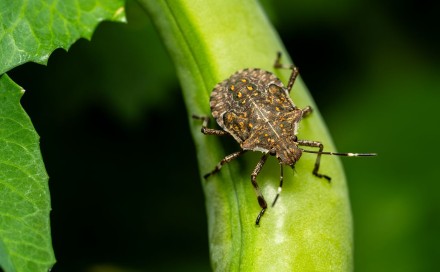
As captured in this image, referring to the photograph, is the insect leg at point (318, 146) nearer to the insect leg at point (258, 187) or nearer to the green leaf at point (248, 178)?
the green leaf at point (248, 178)

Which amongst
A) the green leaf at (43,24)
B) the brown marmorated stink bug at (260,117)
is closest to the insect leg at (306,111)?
the brown marmorated stink bug at (260,117)

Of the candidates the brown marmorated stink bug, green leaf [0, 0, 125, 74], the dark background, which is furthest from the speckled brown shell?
the dark background

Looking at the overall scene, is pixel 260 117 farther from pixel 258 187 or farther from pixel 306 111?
pixel 258 187

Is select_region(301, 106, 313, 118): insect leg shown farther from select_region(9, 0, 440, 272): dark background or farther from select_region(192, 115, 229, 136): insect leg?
select_region(9, 0, 440, 272): dark background

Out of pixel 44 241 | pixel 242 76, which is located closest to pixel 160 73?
pixel 242 76

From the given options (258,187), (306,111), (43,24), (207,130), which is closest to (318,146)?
(306,111)

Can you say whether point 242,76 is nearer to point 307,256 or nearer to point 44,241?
point 307,256

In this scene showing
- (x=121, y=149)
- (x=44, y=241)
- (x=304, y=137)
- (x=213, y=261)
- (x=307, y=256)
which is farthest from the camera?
(x=121, y=149)
